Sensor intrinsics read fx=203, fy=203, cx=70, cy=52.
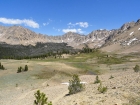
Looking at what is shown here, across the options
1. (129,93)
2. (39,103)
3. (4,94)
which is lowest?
(4,94)

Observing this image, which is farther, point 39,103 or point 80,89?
point 80,89

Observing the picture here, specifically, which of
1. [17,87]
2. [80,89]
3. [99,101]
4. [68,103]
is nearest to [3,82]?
[17,87]

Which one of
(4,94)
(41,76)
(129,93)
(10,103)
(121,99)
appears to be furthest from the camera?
(41,76)

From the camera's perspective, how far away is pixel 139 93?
66.6 feet

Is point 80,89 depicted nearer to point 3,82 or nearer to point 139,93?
point 139,93

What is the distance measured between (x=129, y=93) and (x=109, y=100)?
8.20 feet

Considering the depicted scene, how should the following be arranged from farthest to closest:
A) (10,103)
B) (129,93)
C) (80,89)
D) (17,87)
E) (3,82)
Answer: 1. (3,82)
2. (17,87)
3. (10,103)
4. (80,89)
5. (129,93)

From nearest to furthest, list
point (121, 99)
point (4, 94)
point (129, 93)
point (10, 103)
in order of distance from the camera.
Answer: point (121, 99) < point (129, 93) < point (10, 103) < point (4, 94)

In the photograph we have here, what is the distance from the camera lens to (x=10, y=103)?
109 ft

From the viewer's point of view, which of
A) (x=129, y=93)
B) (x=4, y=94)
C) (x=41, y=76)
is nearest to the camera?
(x=129, y=93)

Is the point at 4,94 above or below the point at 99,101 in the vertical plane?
below

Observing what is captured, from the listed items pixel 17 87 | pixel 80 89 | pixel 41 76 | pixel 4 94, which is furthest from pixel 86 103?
pixel 41 76

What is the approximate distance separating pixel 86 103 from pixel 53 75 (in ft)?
151

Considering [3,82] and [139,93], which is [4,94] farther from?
[139,93]
